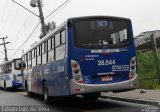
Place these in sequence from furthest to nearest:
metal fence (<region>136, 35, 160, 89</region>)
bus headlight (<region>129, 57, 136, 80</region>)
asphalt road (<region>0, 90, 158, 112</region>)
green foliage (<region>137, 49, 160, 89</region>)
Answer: green foliage (<region>137, 49, 160, 89</region>) < metal fence (<region>136, 35, 160, 89</region>) < bus headlight (<region>129, 57, 136, 80</region>) < asphalt road (<region>0, 90, 158, 112</region>)

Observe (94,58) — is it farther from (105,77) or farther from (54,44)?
(54,44)

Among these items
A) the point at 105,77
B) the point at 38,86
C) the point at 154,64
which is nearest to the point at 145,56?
the point at 154,64

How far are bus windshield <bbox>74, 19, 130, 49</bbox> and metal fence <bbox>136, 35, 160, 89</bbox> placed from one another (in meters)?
4.57

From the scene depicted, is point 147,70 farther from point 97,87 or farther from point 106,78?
point 97,87

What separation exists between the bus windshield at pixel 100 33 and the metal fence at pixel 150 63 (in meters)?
4.57

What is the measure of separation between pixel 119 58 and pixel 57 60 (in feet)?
7.48

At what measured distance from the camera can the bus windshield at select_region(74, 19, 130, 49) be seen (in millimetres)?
13172

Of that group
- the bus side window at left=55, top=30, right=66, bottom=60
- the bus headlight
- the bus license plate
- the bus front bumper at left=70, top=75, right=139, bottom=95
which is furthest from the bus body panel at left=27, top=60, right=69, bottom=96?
the bus headlight

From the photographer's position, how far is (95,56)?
13141 mm

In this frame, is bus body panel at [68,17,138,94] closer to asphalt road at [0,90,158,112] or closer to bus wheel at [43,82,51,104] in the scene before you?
asphalt road at [0,90,158,112]

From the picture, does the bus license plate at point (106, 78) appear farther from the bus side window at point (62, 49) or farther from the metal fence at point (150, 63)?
the metal fence at point (150, 63)

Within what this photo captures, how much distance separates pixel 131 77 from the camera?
13.5 m

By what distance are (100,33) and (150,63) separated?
20.2 ft

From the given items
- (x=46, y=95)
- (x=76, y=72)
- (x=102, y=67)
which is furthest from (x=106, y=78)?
(x=46, y=95)
